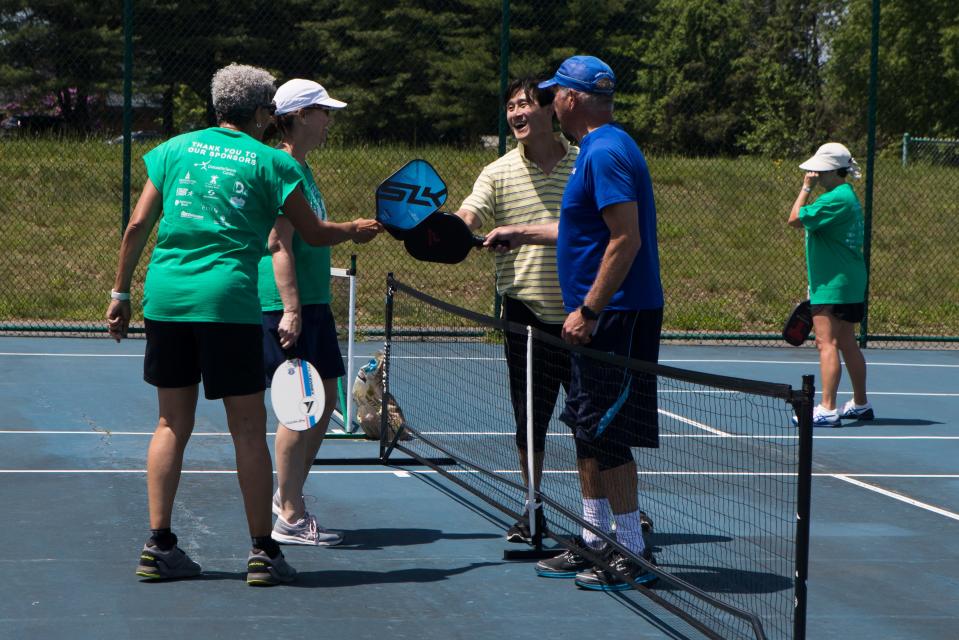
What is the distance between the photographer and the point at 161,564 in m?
4.93

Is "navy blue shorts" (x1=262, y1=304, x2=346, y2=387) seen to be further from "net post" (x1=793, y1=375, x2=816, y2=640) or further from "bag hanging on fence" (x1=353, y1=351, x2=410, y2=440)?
"net post" (x1=793, y1=375, x2=816, y2=640)

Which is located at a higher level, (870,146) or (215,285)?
(870,146)

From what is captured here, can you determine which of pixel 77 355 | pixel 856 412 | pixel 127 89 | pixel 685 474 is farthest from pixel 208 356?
pixel 127 89

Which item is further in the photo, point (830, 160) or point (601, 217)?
point (830, 160)

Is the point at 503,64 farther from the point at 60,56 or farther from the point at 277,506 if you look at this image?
the point at 60,56

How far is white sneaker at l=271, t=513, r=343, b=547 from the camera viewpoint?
557 centimetres

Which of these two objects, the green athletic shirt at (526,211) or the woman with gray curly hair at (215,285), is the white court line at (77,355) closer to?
the green athletic shirt at (526,211)

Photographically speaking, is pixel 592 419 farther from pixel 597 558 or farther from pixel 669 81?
pixel 669 81

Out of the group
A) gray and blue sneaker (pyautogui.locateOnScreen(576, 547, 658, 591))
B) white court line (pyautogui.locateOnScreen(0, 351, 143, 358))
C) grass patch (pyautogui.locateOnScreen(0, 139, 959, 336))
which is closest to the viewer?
gray and blue sneaker (pyautogui.locateOnScreen(576, 547, 658, 591))

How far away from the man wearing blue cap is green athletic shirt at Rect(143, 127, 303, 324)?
1148 millimetres

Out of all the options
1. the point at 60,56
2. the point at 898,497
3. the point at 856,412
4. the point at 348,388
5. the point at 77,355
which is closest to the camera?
the point at 898,497

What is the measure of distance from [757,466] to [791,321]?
2.12 metres

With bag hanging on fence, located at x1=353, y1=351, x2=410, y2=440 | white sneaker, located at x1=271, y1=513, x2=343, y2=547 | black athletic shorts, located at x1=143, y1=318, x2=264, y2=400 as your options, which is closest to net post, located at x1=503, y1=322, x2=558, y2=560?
white sneaker, located at x1=271, y1=513, x2=343, y2=547

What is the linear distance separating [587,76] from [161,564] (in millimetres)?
2463
